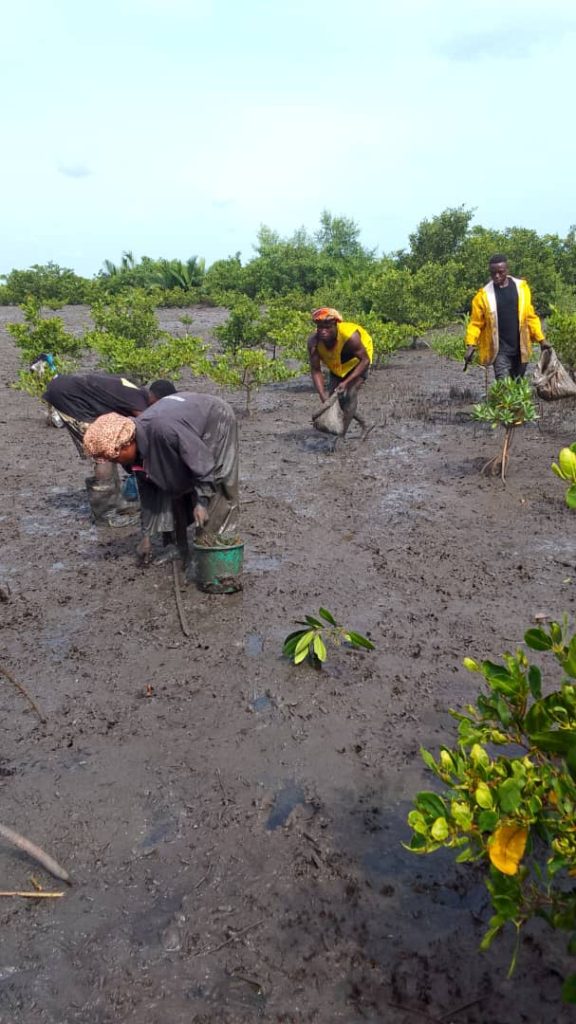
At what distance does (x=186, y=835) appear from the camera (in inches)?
108

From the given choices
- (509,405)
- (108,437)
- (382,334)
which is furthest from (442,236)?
(108,437)

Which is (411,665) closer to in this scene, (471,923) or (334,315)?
(471,923)

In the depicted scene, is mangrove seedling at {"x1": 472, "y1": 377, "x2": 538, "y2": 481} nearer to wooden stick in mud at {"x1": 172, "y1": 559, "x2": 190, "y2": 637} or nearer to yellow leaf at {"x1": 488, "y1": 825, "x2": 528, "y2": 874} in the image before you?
wooden stick in mud at {"x1": 172, "y1": 559, "x2": 190, "y2": 637}

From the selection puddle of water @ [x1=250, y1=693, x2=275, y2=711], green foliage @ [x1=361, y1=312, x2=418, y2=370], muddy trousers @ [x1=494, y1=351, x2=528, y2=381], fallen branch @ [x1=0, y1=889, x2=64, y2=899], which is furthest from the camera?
green foliage @ [x1=361, y1=312, x2=418, y2=370]

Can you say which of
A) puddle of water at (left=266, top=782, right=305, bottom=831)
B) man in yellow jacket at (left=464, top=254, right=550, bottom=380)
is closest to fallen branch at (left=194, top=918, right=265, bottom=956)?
puddle of water at (left=266, top=782, right=305, bottom=831)

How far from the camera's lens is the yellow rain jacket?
6.45 m

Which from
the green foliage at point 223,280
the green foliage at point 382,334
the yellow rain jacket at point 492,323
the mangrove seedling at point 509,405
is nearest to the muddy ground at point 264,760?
the mangrove seedling at point 509,405

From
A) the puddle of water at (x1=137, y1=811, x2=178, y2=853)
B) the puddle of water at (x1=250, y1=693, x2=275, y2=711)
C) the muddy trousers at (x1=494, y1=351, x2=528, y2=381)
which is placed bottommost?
the puddle of water at (x1=250, y1=693, x2=275, y2=711)


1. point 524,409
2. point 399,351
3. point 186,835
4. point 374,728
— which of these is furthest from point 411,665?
point 399,351

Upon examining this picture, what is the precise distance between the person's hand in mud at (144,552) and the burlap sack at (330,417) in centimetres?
263

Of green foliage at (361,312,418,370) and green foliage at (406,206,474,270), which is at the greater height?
green foliage at (406,206,474,270)

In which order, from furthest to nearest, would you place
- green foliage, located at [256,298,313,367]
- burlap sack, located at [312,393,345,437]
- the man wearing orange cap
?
green foliage, located at [256,298,313,367]
burlap sack, located at [312,393,345,437]
the man wearing orange cap

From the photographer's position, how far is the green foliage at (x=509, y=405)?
600 centimetres

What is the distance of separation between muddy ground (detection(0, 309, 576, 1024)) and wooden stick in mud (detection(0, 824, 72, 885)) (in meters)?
0.09
